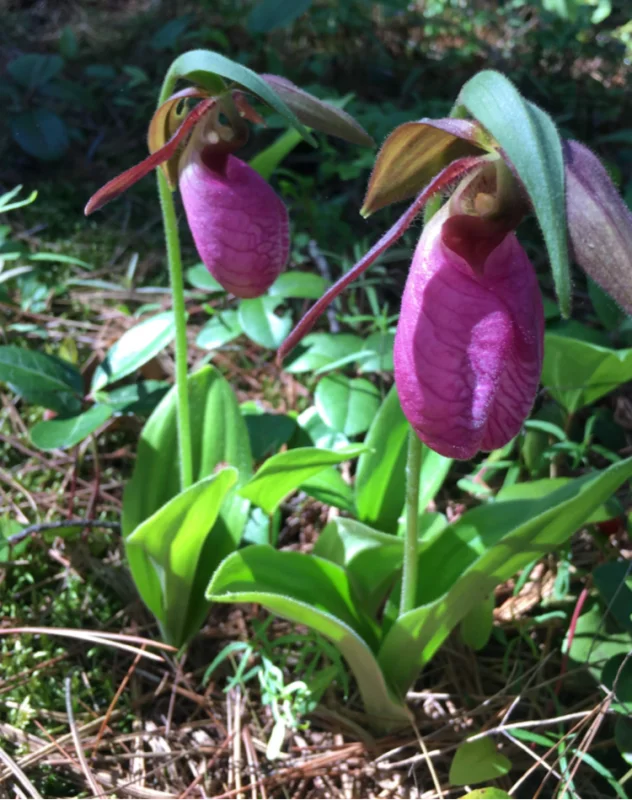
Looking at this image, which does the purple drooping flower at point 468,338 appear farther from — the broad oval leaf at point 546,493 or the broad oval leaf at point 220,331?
the broad oval leaf at point 220,331

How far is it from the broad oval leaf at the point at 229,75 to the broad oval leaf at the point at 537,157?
282 mm

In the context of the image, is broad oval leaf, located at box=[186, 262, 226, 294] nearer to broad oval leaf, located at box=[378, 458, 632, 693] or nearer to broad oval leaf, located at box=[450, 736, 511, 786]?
broad oval leaf, located at box=[378, 458, 632, 693]

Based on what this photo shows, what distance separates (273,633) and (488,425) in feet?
2.68

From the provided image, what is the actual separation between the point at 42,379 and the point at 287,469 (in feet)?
2.24

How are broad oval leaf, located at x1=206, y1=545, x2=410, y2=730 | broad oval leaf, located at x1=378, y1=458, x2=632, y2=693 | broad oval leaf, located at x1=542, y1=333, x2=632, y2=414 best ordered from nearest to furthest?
broad oval leaf, located at x1=378, y1=458, x2=632, y2=693 → broad oval leaf, located at x1=206, y1=545, x2=410, y2=730 → broad oval leaf, located at x1=542, y1=333, x2=632, y2=414

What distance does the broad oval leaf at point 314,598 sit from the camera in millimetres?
1130

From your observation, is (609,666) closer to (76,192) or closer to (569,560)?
(569,560)

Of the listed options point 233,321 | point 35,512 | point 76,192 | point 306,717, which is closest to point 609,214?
point 306,717

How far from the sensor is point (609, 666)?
4.04ft

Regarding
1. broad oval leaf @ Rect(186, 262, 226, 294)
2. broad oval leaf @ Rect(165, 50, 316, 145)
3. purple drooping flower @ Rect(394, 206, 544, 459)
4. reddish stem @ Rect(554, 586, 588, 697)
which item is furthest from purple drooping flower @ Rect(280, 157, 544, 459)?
broad oval leaf @ Rect(186, 262, 226, 294)

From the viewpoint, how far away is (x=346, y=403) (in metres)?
1.65

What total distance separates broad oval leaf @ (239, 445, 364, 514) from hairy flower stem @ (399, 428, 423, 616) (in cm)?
15

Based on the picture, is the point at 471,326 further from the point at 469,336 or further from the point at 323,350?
the point at 323,350

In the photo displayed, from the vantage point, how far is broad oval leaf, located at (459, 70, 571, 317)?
2.14 feet
